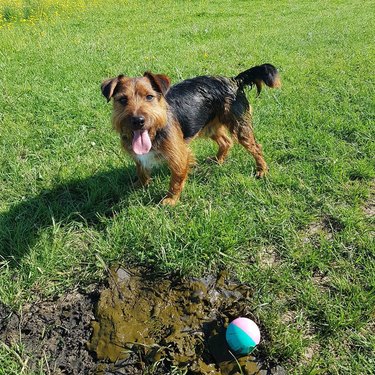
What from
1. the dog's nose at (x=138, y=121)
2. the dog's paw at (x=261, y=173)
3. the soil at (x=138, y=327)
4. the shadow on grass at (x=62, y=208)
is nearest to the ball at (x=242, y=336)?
the soil at (x=138, y=327)

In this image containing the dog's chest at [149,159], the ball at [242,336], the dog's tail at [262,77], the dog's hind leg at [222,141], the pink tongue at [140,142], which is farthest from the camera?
the dog's hind leg at [222,141]

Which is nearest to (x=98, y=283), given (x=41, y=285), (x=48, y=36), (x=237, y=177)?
(x=41, y=285)

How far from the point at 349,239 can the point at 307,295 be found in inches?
30.8

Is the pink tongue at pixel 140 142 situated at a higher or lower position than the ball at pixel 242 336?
higher

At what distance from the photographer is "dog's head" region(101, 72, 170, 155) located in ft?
10.7

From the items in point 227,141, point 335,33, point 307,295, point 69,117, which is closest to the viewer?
point 307,295

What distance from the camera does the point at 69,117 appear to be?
5391 millimetres

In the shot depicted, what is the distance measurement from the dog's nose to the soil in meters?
1.29

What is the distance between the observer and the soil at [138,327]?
2291 millimetres

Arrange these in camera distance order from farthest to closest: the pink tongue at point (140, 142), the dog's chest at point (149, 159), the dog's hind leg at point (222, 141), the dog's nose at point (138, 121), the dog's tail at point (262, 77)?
the dog's hind leg at point (222, 141)
the dog's tail at point (262, 77)
the dog's chest at point (149, 159)
the pink tongue at point (140, 142)
the dog's nose at point (138, 121)

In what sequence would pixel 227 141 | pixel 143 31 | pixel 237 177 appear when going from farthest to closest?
pixel 143 31 < pixel 227 141 < pixel 237 177

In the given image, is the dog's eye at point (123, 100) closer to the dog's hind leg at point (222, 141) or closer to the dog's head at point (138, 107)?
the dog's head at point (138, 107)

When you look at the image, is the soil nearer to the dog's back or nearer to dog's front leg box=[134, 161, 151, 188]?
dog's front leg box=[134, 161, 151, 188]

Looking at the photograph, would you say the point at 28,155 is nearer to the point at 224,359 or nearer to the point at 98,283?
the point at 98,283
